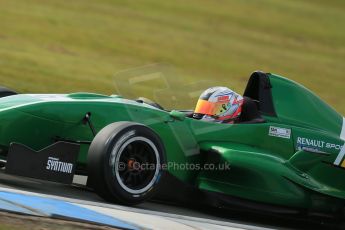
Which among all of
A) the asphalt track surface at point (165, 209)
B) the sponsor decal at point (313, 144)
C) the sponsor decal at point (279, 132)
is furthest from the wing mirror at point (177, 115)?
the sponsor decal at point (313, 144)

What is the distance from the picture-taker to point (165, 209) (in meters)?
7.30

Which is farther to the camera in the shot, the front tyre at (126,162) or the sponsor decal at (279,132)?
the sponsor decal at (279,132)

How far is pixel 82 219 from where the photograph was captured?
5.81 m

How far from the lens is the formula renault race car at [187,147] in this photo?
662 cm

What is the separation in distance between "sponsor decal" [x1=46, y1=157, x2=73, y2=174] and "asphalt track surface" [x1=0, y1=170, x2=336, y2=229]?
25cm

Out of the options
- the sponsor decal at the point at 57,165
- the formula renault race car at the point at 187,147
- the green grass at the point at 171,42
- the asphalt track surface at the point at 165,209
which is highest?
the green grass at the point at 171,42

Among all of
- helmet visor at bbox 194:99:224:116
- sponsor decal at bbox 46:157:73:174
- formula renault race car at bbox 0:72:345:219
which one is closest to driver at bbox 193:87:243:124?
helmet visor at bbox 194:99:224:116

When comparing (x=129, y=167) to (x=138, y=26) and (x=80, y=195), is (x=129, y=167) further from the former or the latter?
(x=138, y=26)

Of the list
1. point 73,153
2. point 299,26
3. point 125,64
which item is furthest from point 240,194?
point 299,26

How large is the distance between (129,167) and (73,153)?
0.53 metres

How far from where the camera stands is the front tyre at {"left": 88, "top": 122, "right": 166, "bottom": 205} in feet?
21.4

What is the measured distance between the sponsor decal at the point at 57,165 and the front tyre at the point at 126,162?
8.4 inches

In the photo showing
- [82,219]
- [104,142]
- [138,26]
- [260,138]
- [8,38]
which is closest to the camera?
[82,219]

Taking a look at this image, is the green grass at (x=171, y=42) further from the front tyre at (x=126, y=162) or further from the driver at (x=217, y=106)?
the front tyre at (x=126, y=162)
